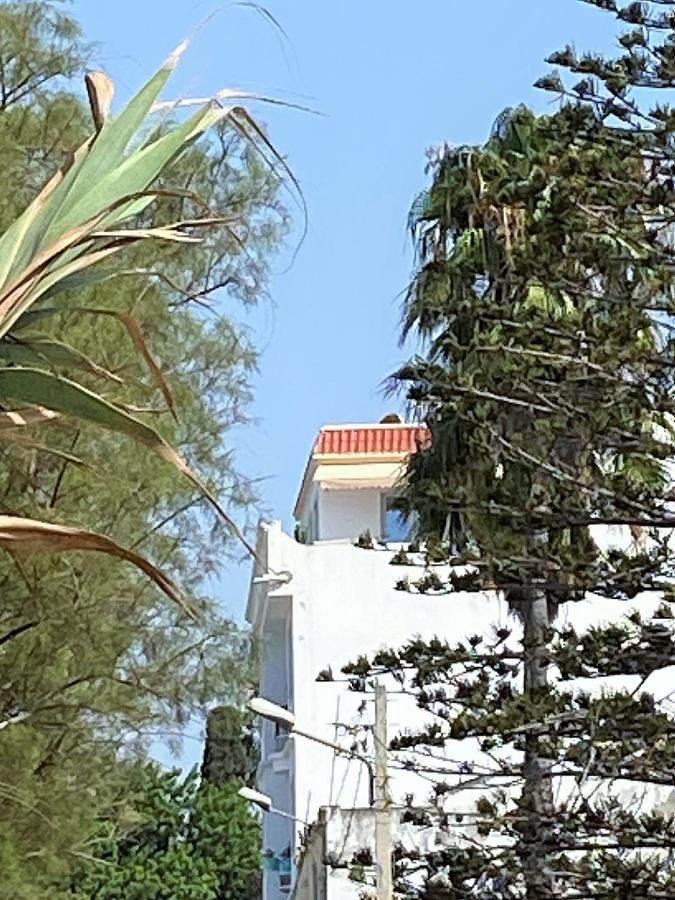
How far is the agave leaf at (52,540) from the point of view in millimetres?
1856

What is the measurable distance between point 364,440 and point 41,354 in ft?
82.6

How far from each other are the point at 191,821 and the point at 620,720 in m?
34.5

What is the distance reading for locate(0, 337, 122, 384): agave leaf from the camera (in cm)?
201

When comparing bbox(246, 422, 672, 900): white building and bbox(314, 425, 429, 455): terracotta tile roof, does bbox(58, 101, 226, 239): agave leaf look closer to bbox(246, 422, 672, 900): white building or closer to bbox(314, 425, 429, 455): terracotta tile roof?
bbox(246, 422, 672, 900): white building

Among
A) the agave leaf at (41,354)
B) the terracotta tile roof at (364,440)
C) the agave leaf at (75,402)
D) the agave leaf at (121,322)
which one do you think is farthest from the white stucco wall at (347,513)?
the agave leaf at (75,402)

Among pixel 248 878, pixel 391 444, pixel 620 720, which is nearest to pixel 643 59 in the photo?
pixel 620 720

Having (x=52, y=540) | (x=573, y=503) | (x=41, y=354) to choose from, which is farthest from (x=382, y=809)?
(x=52, y=540)

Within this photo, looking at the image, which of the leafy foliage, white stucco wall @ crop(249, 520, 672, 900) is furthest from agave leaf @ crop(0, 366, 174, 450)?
the leafy foliage

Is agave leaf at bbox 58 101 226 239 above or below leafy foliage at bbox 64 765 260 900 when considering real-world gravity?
below

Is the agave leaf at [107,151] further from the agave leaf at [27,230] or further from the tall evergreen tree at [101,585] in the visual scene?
the tall evergreen tree at [101,585]

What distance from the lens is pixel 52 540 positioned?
1873 millimetres

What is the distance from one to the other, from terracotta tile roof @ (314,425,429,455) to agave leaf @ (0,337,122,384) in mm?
24223

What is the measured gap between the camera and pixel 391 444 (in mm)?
27016

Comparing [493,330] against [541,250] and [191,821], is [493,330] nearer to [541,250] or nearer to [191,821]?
[541,250]
